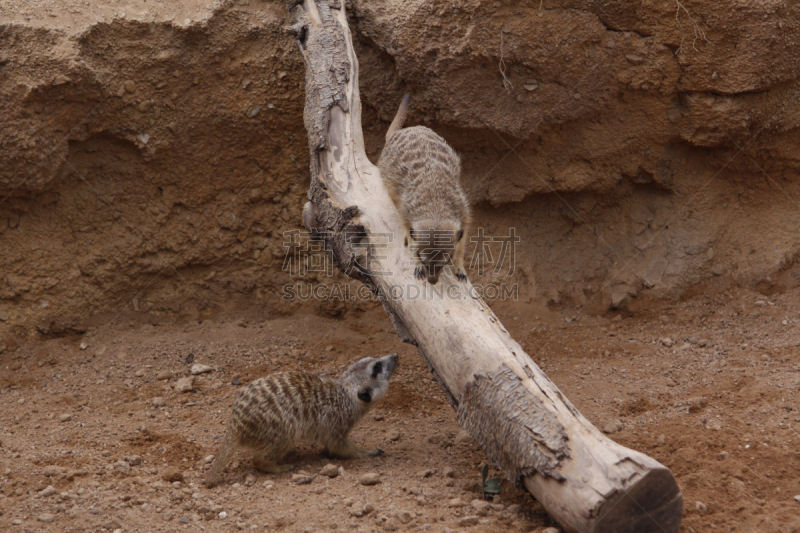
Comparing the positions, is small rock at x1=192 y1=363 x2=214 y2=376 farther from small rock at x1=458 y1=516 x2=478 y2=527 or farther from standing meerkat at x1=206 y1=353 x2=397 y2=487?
small rock at x1=458 y1=516 x2=478 y2=527

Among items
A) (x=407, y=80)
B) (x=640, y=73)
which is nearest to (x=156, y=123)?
(x=407, y=80)

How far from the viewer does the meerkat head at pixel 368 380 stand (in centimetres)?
361

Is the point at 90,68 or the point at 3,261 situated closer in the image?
the point at 90,68

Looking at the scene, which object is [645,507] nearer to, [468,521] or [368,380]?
[468,521]

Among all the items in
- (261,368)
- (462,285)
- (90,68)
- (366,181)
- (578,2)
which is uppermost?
(578,2)

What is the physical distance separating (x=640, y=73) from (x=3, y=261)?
4.61 metres

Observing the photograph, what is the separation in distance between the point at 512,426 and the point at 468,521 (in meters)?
0.42

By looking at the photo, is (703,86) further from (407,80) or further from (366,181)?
Result: (366,181)

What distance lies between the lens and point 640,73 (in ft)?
14.9

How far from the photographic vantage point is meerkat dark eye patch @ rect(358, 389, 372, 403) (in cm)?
356

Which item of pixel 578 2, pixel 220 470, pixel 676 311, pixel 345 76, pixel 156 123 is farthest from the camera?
pixel 676 311

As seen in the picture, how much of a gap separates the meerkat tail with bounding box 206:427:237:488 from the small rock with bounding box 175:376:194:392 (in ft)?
3.85

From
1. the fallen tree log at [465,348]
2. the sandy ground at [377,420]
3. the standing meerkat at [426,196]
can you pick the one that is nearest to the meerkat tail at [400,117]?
the standing meerkat at [426,196]

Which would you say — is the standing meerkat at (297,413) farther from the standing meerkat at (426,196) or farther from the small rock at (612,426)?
the small rock at (612,426)
